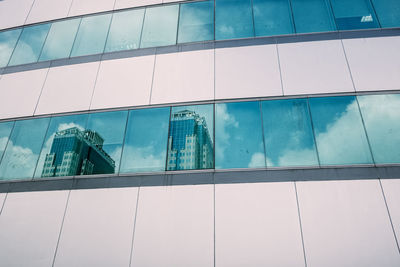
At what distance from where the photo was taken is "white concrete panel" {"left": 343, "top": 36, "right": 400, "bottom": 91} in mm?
7095

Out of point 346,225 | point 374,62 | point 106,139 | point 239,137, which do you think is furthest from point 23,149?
point 374,62

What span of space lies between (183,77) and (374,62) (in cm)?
670

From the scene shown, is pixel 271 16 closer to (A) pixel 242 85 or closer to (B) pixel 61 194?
(A) pixel 242 85

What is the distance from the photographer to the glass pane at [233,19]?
28.4ft

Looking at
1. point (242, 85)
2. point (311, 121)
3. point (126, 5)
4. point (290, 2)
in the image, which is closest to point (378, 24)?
point (290, 2)

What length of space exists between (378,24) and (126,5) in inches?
411

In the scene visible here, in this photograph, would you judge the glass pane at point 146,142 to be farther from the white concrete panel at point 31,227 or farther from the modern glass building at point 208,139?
the white concrete panel at point 31,227

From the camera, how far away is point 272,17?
28.3 feet

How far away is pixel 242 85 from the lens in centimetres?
767

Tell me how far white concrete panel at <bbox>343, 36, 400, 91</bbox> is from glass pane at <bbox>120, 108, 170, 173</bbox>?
6.63 metres

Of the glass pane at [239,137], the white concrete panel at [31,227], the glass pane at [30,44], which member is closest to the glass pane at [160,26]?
the glass pane at [239,137]

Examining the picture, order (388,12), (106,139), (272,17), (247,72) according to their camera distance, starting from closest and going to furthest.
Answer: (106,139)
(247,72)
(388,12)
(272,17)

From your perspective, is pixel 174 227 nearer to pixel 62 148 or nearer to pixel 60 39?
pixel 62 148

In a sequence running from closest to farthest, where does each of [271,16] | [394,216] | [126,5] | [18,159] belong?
[394,216]
[18,159]
[271,16]
[126,5]
